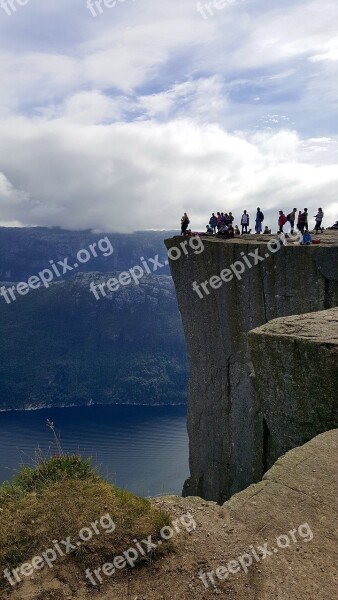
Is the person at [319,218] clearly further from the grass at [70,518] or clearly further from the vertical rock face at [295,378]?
the grass at [70,518]

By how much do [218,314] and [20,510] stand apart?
21084mm

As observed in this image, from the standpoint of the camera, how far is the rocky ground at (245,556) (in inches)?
255

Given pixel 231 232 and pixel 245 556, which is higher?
pixel 231 232

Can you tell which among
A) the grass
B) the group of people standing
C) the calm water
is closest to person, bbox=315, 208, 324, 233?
the group of people standing

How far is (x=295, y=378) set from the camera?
11648mm

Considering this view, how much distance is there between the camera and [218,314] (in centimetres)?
2772

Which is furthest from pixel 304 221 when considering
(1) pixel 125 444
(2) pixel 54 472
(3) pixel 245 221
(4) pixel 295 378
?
(1) pixel 125 444

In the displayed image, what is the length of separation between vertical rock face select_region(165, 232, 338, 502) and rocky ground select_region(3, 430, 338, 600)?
12.9 m

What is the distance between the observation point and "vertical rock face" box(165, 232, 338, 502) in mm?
22781

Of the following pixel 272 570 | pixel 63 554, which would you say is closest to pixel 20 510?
pixel 63 554

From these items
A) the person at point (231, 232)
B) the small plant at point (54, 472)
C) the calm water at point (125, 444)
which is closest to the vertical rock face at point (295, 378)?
the small plant at point (54, 472)

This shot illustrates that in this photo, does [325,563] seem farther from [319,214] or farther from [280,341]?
[319,214]

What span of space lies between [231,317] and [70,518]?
20305 millimetres

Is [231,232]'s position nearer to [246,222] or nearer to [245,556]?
[246,222]
